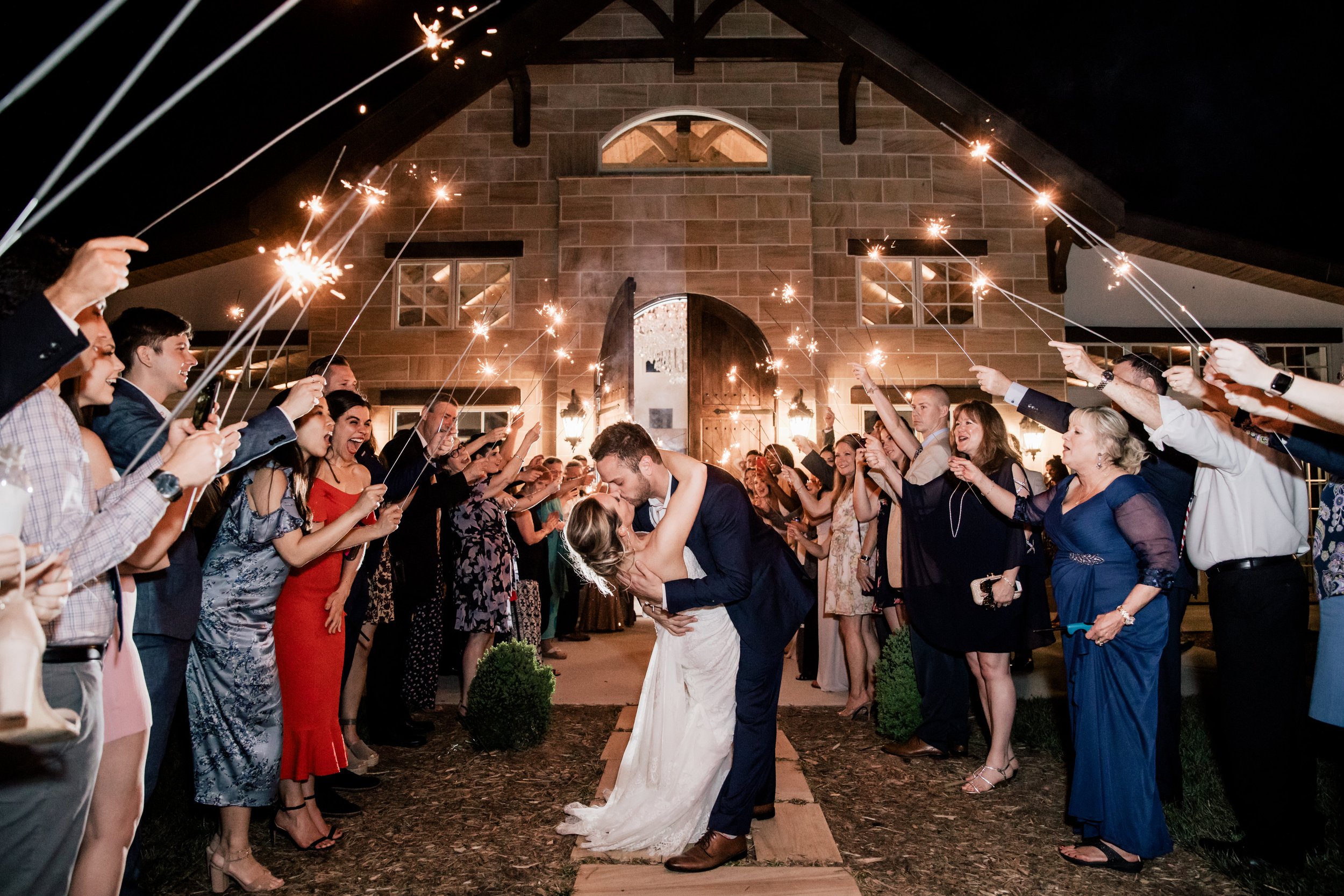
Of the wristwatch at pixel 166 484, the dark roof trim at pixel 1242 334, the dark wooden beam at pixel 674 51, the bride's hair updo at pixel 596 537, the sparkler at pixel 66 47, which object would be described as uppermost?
the dark wooden beam at pixel 674 51

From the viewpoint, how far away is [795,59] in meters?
12.0

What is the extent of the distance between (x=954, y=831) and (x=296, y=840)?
115 inches

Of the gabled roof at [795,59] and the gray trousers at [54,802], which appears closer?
the gray trousers at [54,802]

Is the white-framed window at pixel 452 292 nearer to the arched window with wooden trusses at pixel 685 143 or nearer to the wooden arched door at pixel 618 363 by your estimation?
the wooden arched door at pixel 618 363

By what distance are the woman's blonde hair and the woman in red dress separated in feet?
10.3

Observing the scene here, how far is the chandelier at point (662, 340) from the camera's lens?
12.4 meters

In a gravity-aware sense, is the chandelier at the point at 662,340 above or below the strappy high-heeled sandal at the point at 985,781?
above

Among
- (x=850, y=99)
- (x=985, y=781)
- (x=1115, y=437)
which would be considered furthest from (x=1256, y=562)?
(x=850, y=99)

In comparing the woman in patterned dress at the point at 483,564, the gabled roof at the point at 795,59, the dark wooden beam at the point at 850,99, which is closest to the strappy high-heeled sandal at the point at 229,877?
the woman in patterned dress at the point at 483,564

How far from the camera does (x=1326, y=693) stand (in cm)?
286

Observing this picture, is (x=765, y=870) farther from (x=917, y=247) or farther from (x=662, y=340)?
(x=917, y=247)

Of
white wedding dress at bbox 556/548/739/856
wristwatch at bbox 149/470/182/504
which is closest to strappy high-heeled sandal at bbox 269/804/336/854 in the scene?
white wedding dress at bbox 556/548/739/856

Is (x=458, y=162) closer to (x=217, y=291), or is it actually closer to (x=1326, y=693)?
(x=217, y=291)

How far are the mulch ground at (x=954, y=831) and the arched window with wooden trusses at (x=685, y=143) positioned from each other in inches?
366
